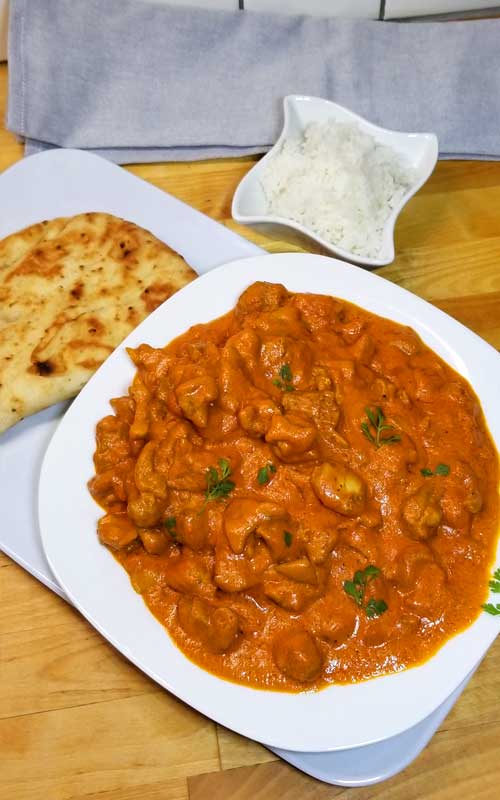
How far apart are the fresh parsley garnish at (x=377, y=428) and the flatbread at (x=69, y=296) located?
4.03 ft

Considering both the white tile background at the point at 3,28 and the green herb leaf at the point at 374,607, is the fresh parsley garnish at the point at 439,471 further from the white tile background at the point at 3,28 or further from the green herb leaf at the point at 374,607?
the white tile background at the point at 3,28

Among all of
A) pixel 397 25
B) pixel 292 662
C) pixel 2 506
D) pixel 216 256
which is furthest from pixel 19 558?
pixel 397 25

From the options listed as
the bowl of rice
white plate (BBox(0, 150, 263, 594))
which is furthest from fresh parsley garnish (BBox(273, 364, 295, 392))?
white plate (BBox(0, 150, 263, 594))

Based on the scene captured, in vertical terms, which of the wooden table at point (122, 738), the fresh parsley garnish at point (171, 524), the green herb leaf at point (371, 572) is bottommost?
the wooden table at point (122, 738)

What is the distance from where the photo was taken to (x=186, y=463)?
297 cm

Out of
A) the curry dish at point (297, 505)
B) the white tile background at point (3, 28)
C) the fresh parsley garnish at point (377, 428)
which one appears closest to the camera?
the curry dish at point (297, 505)

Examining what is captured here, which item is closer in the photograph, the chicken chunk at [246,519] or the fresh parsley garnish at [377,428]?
the chicken chunk at [246,519]

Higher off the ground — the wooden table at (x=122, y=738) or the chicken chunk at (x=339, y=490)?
the chicken chunk at (x=339, y=490)

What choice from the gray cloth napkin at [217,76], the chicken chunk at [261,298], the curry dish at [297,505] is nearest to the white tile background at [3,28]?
the gray cloth napkin at [217,76]

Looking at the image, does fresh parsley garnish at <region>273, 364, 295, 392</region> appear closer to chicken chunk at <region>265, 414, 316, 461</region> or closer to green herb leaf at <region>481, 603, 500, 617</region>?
chicken chunk at <region>265, 414, 316, 461</region>

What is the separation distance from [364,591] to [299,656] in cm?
34

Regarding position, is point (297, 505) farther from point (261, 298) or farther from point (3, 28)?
point (3, 28)

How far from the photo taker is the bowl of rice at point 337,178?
405 cm

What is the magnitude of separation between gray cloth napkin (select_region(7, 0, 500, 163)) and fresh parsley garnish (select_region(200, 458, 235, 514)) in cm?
235
